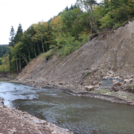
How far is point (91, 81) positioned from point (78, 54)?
8.92m

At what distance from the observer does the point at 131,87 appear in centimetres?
1224

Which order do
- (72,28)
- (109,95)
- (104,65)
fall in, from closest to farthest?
(109,95)
(104,65)
(72,28)

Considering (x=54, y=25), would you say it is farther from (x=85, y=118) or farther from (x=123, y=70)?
(x=85, y=118)

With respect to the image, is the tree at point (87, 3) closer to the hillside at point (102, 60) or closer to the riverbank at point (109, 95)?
the hillside at point (102, 60)

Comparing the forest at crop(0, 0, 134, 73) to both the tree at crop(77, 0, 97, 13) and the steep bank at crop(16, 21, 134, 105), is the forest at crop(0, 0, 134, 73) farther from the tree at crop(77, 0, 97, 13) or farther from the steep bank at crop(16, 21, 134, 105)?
the steep bank at crop(16, 21, 134, 105)

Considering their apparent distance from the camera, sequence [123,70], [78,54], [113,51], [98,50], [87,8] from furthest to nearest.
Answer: [87,8]
[78,54]
[98,50]
[113,51]
[123,70]

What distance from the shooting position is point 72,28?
1351 inches

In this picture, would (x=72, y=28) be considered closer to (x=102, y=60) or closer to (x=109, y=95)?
(x=102, y=60)

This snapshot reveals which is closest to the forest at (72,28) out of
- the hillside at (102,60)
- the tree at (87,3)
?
the tree at (87,3)

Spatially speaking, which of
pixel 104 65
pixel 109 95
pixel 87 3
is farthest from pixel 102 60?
pixel 87 3

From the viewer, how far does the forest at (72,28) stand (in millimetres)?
23156

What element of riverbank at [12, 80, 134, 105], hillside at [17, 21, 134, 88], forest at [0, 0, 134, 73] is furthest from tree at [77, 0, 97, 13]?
riverbank at [12, 80, 134, 105]

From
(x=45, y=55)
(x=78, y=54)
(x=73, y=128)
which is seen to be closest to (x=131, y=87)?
(x=73, y=128)

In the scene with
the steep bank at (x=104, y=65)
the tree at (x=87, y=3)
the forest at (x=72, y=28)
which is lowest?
the steep bank at (x=104, y=65)
